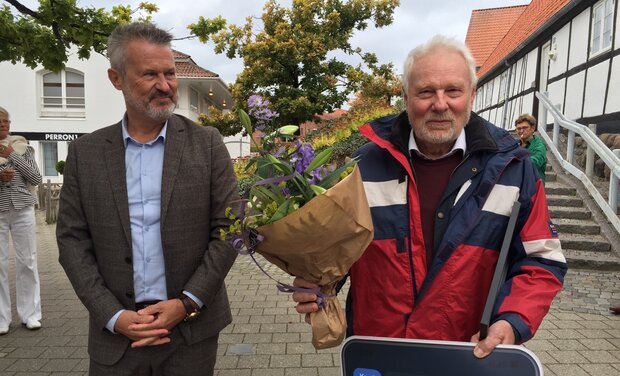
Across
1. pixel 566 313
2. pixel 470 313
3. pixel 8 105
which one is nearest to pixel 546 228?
pixel 470 313

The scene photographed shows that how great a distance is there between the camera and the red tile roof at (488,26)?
2714 centimetres

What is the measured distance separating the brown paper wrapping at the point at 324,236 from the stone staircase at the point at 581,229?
6334 mm

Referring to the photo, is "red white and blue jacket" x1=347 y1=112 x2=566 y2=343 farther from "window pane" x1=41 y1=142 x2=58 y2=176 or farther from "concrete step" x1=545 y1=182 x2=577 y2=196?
"window pane" x1=41 y1=142 x2=58 y2=176

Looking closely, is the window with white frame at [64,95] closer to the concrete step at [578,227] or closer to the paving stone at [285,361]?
the concrete step at [578,227]

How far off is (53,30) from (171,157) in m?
3.72

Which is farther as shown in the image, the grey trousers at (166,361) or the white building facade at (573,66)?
the white building facade at (573,66)

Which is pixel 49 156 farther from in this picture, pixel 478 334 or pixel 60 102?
pixel 478 334

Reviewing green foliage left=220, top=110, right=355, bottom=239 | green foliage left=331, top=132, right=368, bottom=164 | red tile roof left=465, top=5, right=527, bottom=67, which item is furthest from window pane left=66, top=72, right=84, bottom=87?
green foliage left=220, top=110, right=355, bottom=239

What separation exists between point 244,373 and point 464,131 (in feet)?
8.73

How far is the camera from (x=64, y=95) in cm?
2423

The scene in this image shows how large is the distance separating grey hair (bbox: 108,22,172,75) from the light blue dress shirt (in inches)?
16.6

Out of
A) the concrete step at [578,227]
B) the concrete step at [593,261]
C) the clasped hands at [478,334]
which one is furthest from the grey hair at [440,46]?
the concrete step at [578,227]

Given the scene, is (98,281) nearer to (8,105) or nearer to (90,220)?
(90,220)

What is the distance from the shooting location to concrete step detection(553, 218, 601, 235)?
24.3 feet
